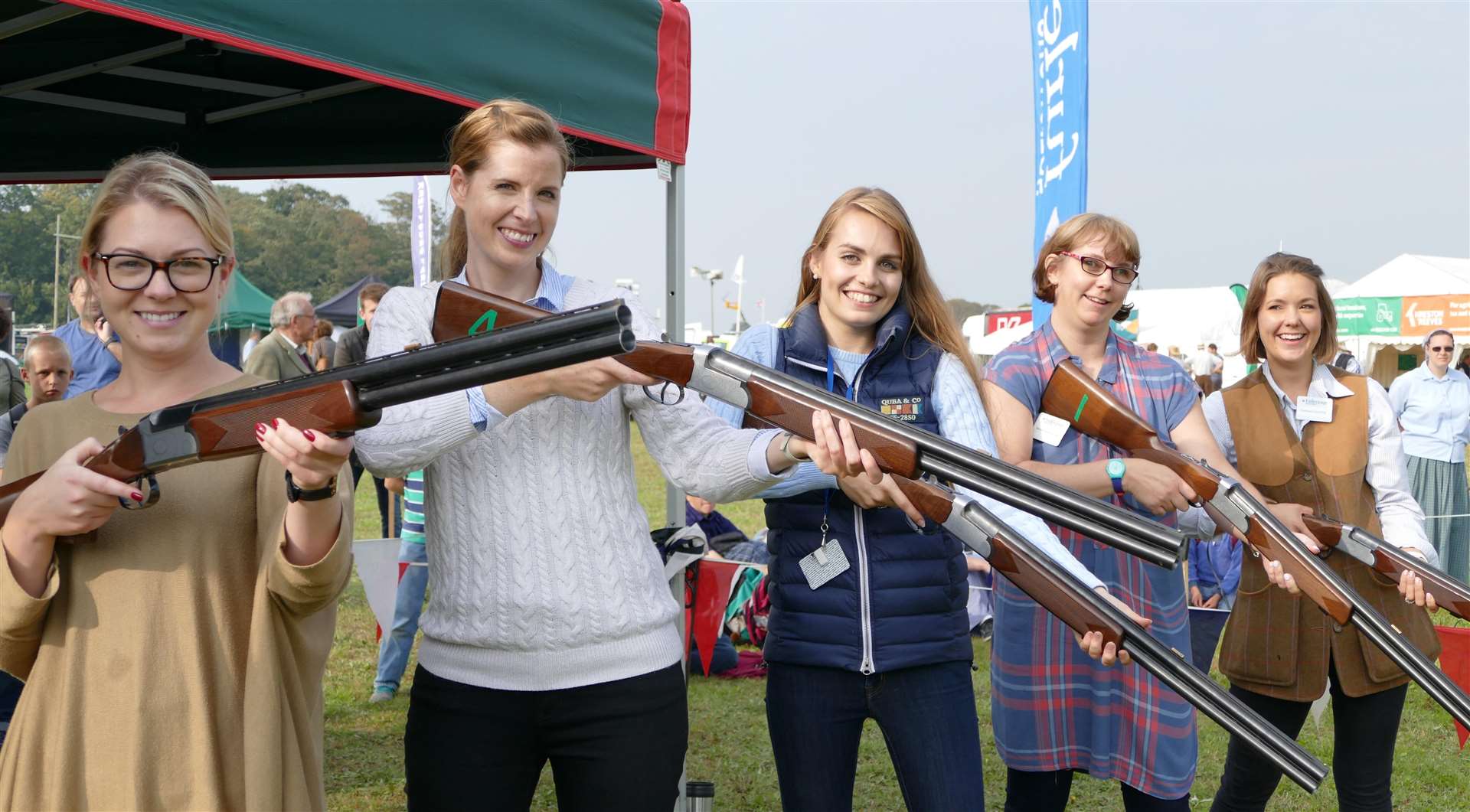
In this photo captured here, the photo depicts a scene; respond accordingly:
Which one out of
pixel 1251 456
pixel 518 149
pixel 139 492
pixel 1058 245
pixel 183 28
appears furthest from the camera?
pixel 1251 456

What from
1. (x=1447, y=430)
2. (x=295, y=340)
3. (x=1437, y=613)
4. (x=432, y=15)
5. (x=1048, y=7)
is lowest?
(x=1437, y=613)

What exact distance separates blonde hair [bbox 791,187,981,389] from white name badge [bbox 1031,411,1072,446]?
40 cm

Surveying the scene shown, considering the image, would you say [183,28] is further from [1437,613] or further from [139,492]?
[1437,613]

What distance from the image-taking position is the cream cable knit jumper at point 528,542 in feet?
7.68

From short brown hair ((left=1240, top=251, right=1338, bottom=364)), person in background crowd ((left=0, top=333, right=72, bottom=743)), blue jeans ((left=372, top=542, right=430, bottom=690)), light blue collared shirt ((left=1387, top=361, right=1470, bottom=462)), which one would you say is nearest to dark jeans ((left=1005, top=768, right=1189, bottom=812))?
short brown hair ((left=1240, top=251, right=1338, bottom=364))

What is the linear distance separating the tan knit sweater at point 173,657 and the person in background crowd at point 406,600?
4.27m

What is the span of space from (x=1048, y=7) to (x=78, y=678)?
8040 millimetres

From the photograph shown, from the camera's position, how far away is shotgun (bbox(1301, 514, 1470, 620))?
3545 mm

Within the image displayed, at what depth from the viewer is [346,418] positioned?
1947 millimetres

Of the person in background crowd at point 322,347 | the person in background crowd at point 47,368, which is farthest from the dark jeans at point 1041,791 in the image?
the person in background crowd at point 322,347

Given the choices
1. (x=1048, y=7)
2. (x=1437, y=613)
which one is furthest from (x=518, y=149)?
(x=1437, y=613)

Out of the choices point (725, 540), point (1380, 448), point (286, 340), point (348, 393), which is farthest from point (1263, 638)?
point (286, 340)

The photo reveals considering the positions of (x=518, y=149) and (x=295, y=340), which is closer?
(x=518, y=149)

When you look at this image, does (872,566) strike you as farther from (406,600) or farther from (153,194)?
(406,600)
